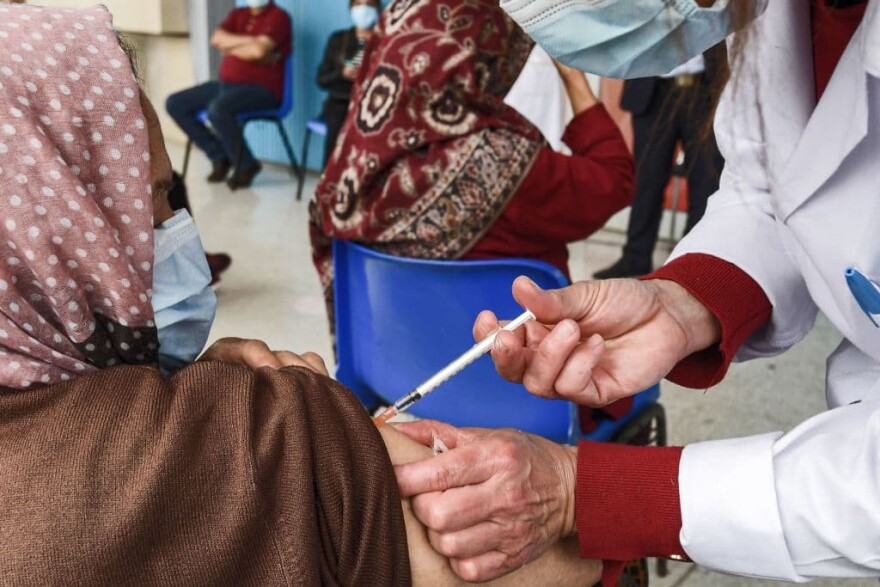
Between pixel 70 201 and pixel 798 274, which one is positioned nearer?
pixel 70 201

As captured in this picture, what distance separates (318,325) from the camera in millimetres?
2969

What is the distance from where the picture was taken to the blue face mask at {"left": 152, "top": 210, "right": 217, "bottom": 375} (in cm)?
80

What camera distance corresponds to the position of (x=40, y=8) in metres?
0.71

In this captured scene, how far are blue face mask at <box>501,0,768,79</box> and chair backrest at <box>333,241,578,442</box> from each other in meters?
0.43

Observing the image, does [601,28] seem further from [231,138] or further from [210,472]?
[231,138]

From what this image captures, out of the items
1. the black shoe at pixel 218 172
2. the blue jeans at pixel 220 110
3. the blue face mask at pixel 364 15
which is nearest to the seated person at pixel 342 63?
the blue face mask at pixel 364 15

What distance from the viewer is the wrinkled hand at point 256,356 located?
0.87m

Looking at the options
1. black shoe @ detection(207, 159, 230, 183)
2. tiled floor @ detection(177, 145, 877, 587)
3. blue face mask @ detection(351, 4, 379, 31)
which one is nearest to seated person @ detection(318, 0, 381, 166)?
blue face mask @ detection(351, 4, 379, 31)

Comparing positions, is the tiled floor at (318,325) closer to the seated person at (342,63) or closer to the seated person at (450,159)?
the seated person at (450,159)

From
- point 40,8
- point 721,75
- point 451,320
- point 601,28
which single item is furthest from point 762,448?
point 40,8

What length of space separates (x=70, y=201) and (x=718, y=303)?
0.70m

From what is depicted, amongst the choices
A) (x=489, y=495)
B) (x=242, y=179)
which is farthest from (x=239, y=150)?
(x=489, y=495)

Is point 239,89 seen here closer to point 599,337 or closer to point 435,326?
point 435,326

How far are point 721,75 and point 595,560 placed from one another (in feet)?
2.11
